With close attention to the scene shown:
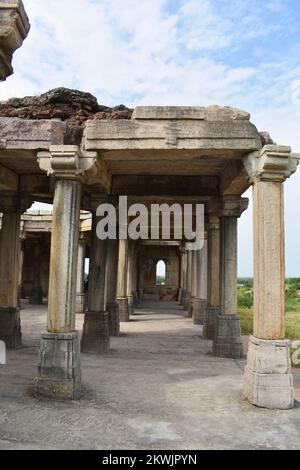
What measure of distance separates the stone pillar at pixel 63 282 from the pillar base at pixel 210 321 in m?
5.94

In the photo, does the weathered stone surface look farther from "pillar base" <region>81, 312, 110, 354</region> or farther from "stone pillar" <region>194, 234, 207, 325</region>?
"stone pillar" <region>194, 234, 207, 325</region>

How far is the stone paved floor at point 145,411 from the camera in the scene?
4496 mm

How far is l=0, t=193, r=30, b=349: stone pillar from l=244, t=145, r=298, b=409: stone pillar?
6.18 meters

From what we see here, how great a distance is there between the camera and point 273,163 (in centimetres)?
605

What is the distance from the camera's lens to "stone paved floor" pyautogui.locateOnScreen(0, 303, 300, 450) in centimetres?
450

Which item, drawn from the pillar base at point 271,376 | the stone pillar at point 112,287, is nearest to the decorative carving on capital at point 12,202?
the stone pillar at point 112,287

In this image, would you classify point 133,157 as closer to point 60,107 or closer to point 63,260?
point 60,107

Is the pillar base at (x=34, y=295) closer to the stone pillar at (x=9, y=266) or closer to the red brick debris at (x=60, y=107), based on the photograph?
the stone pillar at (x=9, y=266)

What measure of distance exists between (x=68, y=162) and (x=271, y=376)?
4.37 metres

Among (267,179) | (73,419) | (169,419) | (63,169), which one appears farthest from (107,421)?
(267,179)

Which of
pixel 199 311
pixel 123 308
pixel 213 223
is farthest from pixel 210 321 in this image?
pixel 123 308

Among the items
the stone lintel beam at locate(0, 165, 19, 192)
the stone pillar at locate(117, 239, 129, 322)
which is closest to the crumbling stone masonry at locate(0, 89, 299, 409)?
the stone lintel beam at locate(0, 165, 19, 192)
